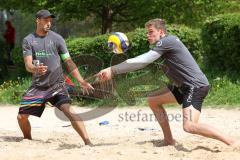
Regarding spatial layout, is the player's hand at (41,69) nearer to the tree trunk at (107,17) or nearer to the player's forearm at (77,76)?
the player's forearm at (77,76)

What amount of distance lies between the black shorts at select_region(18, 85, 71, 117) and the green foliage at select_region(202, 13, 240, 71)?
626 centimetres

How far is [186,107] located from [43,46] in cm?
240

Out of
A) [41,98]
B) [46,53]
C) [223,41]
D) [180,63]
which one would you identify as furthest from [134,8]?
[180,63]

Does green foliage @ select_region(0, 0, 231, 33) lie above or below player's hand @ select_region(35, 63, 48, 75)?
below

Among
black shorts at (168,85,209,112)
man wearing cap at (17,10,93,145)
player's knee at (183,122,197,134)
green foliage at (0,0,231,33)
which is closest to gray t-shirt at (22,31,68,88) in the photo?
man wearing cap at (17,10,93,145)

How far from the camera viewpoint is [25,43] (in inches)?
327

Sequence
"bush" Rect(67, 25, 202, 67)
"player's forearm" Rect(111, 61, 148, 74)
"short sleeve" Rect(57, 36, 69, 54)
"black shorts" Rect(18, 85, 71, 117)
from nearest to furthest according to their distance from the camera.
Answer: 1. "player's forearm" Rect(111, 61, 148, 74)
2. "black shorts" Rect(18, 85, 71, 117)
3. "short sleeve" Rect(57, 36, 69, 54)
4. "bush" Rect(67, 25, 202, 67)

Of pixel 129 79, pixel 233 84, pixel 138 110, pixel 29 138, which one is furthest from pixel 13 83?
pixel 29 138

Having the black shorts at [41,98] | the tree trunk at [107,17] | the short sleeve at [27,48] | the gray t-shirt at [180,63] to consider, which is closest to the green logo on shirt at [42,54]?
the short sleeve at [27,48]

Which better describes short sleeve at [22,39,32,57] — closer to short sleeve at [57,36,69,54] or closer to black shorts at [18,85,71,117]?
short sleeve at [57,36,69,54]

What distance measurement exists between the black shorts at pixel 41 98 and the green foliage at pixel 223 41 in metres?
6.26

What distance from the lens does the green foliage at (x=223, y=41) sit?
13.5 meters

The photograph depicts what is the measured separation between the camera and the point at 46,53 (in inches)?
328

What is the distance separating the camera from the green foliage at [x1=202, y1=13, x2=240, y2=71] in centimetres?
1350
